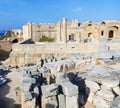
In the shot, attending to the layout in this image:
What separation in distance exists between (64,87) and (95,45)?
41.9ft

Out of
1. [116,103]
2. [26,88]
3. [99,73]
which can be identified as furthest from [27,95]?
[99,73]

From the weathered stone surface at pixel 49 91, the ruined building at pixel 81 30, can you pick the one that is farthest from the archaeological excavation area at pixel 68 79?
the ruined building at pixel 81 30

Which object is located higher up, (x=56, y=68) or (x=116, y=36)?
(x=116, y=36)

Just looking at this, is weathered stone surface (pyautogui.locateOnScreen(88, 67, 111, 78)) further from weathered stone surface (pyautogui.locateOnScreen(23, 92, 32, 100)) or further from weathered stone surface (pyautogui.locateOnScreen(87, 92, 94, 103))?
weathered stone surface (pyautogui.locateOnScreen(23, 92, 32, 100))

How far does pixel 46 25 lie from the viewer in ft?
123

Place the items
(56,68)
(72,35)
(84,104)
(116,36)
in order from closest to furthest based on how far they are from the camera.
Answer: (84,104)
(56,68)
(116,36)
(72,35)

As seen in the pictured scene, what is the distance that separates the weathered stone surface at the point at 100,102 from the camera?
8.49 meters

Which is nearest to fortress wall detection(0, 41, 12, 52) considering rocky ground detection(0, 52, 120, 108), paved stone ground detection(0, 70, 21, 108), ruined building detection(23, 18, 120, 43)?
ruined building detection(23, 18, 120, 43)

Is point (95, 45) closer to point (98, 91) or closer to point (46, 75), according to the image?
point (46, 75)

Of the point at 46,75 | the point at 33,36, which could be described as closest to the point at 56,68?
the point at 46,75

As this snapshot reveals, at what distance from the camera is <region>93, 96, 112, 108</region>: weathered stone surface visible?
8492 millimetres

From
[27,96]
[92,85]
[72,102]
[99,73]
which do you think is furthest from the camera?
[99,73]

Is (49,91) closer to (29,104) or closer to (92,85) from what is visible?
(29,104)

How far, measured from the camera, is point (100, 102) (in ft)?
28.4
